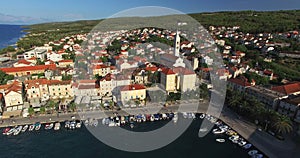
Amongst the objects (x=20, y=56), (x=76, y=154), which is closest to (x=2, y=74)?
(x=20, y=56)

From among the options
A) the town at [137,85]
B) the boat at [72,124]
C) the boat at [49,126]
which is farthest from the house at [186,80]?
the boat at [49,126]

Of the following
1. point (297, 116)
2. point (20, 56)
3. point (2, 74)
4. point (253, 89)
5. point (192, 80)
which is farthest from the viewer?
point (20, 56)

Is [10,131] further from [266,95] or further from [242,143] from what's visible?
[266,95]

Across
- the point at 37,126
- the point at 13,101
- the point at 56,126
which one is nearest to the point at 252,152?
the point at 56,126

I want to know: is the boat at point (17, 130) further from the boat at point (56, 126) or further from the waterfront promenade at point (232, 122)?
the boat at point (56, 126)

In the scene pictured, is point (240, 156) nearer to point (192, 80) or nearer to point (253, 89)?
point (253, 89)

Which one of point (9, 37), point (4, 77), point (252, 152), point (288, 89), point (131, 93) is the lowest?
point (252, 152)
